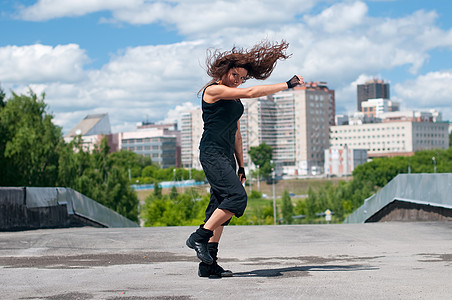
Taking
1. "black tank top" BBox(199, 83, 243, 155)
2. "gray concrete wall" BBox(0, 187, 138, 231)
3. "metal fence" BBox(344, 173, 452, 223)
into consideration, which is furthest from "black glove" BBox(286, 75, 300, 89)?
"gray concrete wall" BBox(0, 187, 138, 231)

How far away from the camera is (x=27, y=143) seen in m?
41.4

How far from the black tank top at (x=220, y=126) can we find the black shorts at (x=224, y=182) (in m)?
0.07

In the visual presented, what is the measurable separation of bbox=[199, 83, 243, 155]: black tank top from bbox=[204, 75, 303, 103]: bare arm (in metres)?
0.08

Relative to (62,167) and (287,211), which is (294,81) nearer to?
(62,167)

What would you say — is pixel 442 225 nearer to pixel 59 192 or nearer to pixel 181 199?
pixel 59 192

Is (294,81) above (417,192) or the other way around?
above

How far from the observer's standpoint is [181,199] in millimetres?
72562

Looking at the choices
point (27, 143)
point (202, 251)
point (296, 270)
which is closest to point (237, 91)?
point (202, 251)

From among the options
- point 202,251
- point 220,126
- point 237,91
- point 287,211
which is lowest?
point 287,211

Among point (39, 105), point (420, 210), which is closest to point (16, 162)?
point (39, 105)

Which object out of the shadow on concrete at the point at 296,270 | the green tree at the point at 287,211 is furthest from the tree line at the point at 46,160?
the green tree at the point at 287,211

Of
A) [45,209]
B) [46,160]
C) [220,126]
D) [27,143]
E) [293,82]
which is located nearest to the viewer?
[293,82]

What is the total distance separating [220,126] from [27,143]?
37316 millimetres

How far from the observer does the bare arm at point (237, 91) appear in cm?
560
